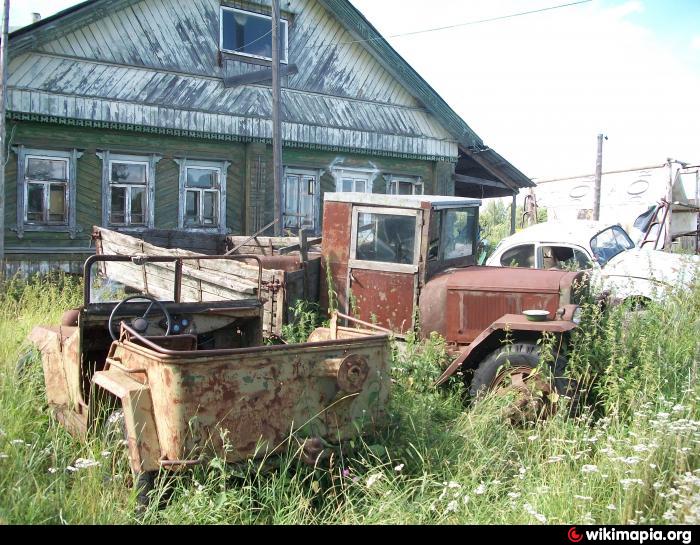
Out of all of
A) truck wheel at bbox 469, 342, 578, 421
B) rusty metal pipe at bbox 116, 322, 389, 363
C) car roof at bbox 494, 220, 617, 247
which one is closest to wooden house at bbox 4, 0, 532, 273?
car roof at bbox 494, 220, 617, 247

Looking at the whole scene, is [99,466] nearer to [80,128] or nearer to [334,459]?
[334,459]

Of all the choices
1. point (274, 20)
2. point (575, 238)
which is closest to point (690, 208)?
point (575, 238)

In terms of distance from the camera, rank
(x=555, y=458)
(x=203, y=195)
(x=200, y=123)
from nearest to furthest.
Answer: (x=555, y=458) < (x=200, y=123) < (x=203, y=195)

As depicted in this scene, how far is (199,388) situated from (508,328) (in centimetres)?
277

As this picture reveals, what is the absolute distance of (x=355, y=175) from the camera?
16.0 meters

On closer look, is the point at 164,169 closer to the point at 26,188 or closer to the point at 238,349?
the point at 26,188

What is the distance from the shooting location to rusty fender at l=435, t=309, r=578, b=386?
5.46 meters

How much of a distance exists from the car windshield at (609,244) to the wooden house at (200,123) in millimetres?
6897

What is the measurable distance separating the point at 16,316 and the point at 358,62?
1025 centimetres

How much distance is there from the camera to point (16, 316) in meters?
8.22

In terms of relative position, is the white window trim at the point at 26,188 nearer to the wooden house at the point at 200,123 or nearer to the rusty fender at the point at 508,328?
the wooden house at the point at 200,123

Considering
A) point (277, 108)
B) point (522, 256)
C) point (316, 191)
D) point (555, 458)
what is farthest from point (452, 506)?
point (316, 191)

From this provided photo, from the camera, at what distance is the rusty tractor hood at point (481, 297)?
6254 millimetres

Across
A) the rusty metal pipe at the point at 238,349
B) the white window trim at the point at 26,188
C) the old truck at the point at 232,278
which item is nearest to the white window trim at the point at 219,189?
the white window trim at the point at 26,188
